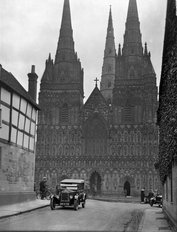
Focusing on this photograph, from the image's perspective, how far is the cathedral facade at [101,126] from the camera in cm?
5503

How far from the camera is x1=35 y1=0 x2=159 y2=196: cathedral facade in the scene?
55.0 metres

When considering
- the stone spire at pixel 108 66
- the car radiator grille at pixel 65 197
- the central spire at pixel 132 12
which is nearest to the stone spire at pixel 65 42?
the central spire at pixel 132 12

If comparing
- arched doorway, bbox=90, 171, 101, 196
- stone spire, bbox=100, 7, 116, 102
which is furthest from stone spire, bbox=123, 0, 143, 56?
arched doorway, bbox=90, 171, 101, 196

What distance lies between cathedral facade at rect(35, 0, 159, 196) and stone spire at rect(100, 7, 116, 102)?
14350 millimetres

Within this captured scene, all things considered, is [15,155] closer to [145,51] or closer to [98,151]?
[98,151]

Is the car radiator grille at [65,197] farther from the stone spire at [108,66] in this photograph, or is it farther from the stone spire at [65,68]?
the stone spire at [108,66]

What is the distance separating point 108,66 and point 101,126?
2168 cm

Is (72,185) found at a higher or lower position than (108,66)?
lower

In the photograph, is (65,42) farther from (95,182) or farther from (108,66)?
(95,182)

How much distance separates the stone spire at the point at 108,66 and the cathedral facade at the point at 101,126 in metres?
14.3

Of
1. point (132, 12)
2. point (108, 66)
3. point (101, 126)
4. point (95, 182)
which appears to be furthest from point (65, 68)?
point (108, 66)

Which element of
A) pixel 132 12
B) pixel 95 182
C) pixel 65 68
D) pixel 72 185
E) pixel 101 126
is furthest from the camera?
pixel 132 12

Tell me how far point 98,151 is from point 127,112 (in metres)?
6.57

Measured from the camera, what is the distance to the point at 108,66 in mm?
76500
